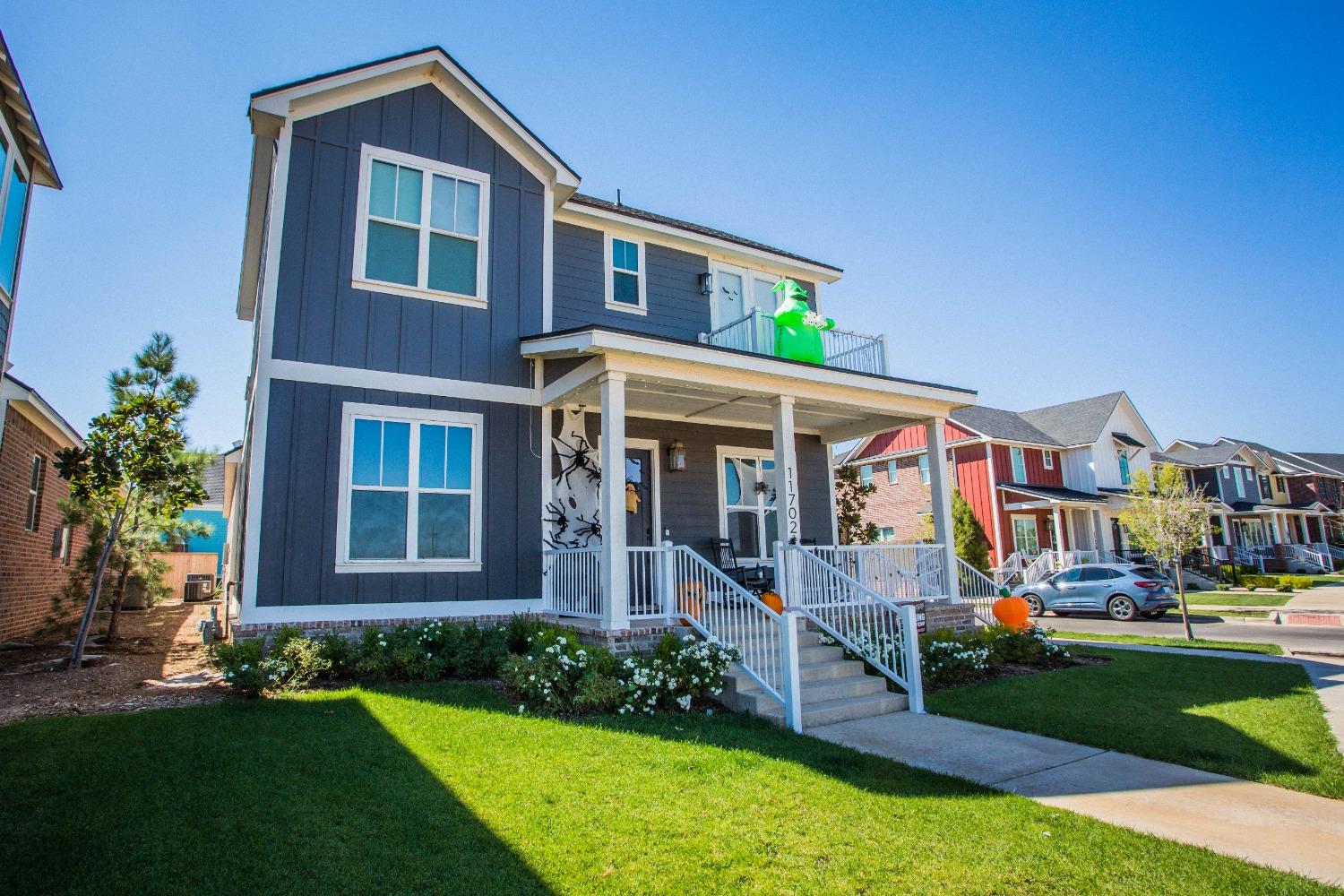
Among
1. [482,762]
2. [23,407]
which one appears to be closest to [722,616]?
[482,762]

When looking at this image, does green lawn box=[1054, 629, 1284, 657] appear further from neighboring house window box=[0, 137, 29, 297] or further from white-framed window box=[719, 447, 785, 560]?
neighboring house window box=[0, 137, 29, 297]

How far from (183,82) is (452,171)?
10.9 ft

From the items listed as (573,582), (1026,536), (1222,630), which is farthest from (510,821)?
(1026,536)

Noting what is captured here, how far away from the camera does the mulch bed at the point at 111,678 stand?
6.66 meters

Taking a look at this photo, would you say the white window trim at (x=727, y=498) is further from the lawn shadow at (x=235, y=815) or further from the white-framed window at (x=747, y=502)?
the lawn shadow at (x=235, y=815)

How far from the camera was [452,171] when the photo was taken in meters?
9.98

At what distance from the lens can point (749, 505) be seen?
488 inches

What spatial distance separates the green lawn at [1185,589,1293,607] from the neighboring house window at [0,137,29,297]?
27981mm

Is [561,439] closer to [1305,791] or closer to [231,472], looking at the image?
[1305,791]

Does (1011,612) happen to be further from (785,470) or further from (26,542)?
(26,542)

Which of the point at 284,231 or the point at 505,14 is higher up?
the point at 505,14

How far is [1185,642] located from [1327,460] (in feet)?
186

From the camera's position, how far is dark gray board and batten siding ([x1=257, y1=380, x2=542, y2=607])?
26.8ft

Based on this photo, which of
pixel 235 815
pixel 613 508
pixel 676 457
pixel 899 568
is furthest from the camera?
pixel 676 457
